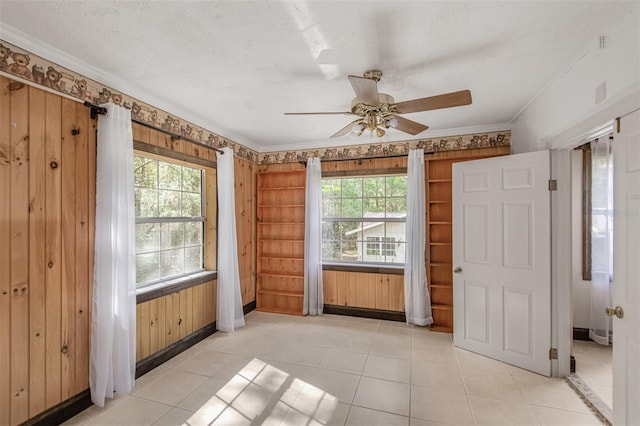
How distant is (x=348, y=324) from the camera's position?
3.92m

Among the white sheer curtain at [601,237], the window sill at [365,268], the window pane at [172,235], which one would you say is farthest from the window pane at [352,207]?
the white sheer curtain at [601,237]

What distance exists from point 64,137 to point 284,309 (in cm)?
346

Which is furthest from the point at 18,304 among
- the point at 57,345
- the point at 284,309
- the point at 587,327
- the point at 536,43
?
the point at 587,327

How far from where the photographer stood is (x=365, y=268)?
4172mm

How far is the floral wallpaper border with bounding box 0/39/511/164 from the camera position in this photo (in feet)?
6.09

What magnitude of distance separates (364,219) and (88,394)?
3.50 metres

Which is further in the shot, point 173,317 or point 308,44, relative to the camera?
point 173,317

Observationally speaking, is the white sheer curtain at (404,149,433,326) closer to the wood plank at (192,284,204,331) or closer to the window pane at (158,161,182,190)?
the wood plank at (192,284,204,331)

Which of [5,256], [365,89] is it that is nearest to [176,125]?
[5,256]

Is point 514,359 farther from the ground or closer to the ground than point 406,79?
closer to the ground

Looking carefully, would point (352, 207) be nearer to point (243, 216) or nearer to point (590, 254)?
point (243, 216)

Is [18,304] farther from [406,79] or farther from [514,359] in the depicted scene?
[514,359]

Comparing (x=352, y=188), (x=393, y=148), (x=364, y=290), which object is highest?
(x=393, y=148)

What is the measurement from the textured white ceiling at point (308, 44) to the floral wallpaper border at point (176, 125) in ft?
0.27
